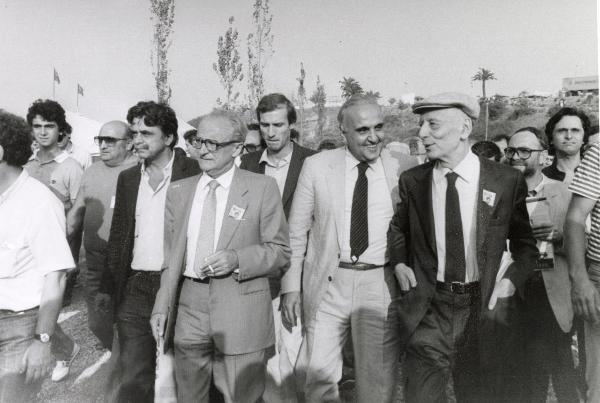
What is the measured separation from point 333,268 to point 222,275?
0.71m

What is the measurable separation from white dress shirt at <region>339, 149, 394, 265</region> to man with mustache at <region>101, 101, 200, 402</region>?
43.4 inches

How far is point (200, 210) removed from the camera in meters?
2.78

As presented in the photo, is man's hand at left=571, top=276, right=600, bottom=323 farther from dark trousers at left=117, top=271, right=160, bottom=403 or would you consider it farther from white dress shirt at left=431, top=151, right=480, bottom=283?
dark trousers at left=117, top=271, right=160, bottom=403

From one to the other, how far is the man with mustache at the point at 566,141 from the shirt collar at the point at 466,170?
1.18 m

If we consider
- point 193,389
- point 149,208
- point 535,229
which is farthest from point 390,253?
point 149,208

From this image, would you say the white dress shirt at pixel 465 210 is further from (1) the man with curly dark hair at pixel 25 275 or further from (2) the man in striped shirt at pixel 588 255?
(1) the man with curly dark hair at pixel 25 275

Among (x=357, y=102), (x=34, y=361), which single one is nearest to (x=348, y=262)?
(x=357, y=102)

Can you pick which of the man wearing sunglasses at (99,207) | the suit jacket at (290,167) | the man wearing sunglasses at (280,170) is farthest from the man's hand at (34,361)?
the suit jacket at (290,167)

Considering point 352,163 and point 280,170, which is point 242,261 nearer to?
point 352,163

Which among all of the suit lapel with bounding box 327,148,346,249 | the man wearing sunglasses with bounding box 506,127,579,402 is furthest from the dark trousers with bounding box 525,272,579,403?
the suit lapel with bounding box 327,148,346,249

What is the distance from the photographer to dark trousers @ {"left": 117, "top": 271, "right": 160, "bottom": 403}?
314 cm

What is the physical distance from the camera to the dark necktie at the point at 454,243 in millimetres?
2586

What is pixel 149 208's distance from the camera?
3.28 meters

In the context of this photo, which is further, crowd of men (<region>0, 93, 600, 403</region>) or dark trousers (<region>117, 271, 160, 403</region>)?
dark trousers (<region>117, 271, 160, 403</region>)
